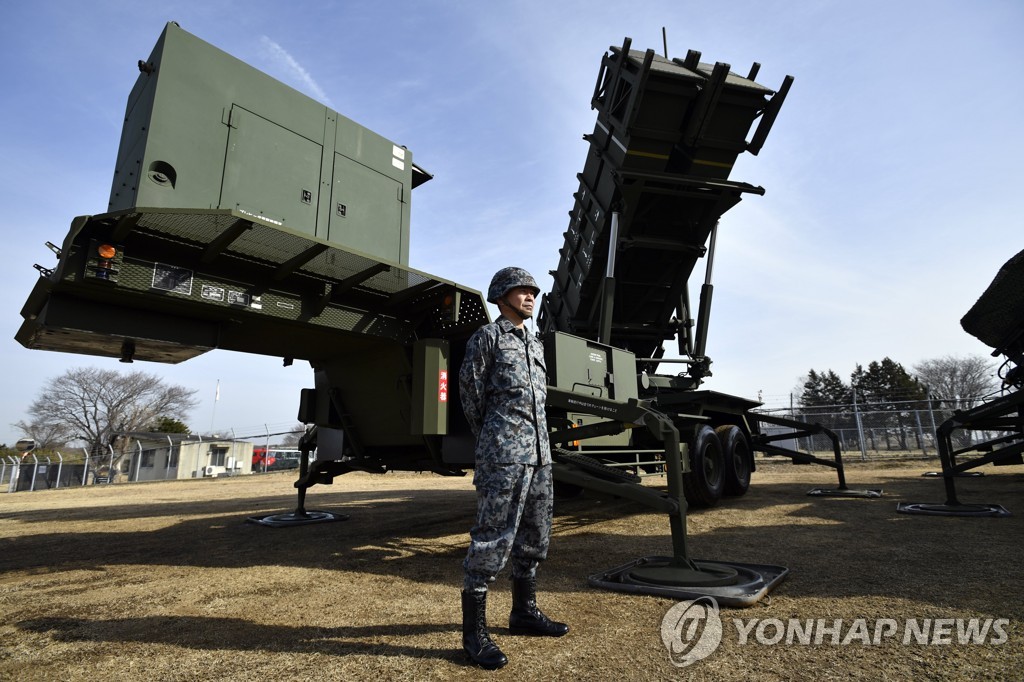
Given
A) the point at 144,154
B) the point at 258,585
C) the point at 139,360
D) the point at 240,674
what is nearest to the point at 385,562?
the point at 258,585

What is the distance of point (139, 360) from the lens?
392 cm

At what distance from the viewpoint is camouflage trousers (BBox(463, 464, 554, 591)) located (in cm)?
226

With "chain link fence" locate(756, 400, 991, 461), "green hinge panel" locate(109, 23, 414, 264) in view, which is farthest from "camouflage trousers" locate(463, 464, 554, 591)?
"chain link fence" locate(756, 400, 991, 461)

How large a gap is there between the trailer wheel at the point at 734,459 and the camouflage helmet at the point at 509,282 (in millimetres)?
5015

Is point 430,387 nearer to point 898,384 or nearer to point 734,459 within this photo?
point 734,459

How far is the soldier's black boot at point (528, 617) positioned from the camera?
238cm

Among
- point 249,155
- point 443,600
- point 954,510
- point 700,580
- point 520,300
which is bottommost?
point 443,600

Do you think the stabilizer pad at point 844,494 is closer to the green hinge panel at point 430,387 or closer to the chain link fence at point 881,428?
the green hinge panel at point 430,387

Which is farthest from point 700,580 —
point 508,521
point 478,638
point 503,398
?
point 503,398

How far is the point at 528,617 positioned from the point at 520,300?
4.90 ft

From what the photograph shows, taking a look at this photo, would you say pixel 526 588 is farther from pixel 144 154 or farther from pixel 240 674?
pixel 144 154

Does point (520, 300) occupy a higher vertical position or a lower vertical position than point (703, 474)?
higher

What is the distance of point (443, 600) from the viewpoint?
2951 mm

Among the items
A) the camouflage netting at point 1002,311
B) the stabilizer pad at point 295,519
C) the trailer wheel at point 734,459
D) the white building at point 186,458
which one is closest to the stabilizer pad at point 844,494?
the trailer wheel at point 734,459
